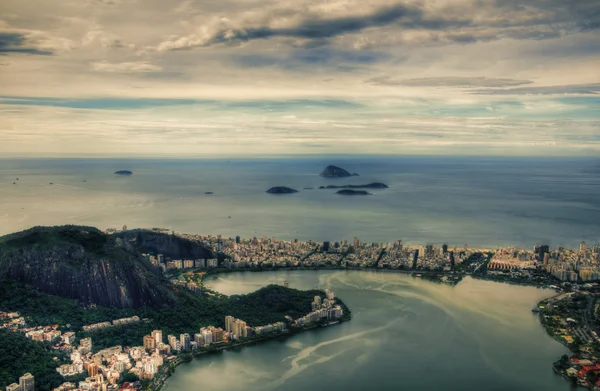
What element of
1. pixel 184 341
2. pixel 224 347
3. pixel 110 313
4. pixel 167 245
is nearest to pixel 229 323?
pixel 224 347

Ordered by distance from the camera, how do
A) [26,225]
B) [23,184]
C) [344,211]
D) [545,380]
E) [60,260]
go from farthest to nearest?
1. [23,184]
2. [344,211]
3. [26,225]
4. [60,260]
5. [545,380]

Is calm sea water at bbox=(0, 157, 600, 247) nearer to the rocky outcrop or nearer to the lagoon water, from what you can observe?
the lagoon water

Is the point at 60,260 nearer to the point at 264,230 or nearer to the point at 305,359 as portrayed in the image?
the point at 305,359

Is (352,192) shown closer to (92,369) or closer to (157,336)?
(157,336)

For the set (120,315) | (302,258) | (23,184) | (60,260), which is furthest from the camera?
(23,184)

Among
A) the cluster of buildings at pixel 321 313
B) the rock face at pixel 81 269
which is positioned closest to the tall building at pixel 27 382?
the rock face at pixel 81 269

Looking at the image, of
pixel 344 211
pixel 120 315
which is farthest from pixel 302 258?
pixel 344 211

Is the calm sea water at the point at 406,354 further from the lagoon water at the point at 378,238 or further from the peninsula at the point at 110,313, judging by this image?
the peninsula at the point at 110,313
